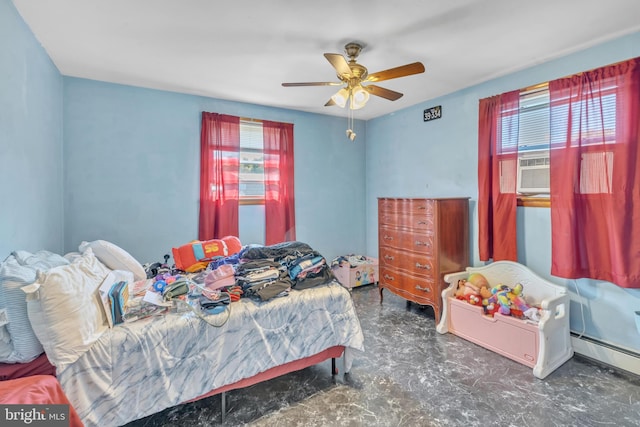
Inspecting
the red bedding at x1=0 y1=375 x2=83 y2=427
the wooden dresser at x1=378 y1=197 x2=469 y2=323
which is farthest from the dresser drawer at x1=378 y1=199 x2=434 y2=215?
the red bedding at x1=0 y1=375 x2=83 y2=427

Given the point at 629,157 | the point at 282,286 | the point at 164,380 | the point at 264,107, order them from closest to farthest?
the point at 164,380
the point at 282,286
the point at 629,157
the point at 264,107

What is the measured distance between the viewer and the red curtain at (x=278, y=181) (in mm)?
4008

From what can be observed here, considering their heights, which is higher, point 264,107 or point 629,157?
point 264,107

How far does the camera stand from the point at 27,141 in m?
2.11

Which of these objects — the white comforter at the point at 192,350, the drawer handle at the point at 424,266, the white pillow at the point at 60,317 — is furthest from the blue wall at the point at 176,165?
the white comforter at the point at 192,350

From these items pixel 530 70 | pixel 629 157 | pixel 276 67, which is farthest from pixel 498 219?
pixel 276 67

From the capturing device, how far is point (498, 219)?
3.02m

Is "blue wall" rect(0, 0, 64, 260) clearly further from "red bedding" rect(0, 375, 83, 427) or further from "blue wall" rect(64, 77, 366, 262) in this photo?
"red bedding" rect(0, 375, 83, 427)

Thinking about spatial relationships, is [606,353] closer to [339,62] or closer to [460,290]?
[460,290]

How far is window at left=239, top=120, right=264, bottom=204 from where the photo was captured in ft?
12.7

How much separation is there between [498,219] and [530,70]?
1453mm

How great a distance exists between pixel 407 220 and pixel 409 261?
18.5 inches

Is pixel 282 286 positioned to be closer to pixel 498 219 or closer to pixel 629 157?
pixel 498 219

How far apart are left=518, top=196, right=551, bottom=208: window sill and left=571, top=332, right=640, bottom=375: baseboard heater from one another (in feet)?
3.79
